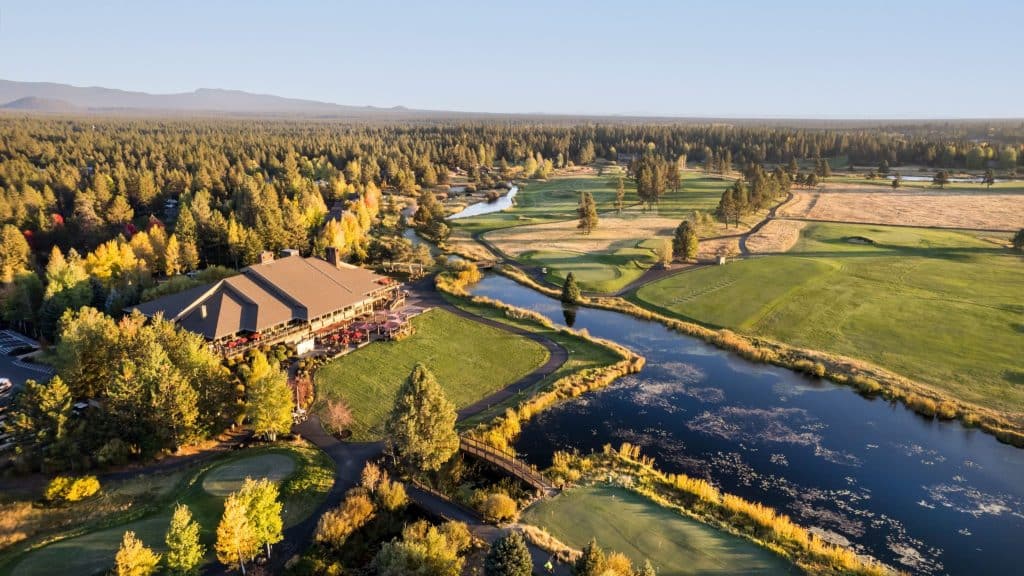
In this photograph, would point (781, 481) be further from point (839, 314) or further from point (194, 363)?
point (194, 363)

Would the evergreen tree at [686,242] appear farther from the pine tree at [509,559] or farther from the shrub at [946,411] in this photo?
the pine tree at [509,559]

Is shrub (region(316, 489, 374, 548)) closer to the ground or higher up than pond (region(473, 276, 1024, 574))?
higher up

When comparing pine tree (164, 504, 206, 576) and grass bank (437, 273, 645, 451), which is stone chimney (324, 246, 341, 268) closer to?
grass bank (437, 273, 645, 451)

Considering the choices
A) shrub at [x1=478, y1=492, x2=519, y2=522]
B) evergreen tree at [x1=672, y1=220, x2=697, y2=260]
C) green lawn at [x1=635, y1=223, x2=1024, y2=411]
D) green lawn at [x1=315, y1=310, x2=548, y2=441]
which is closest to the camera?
shrub at [x1=478, y1=492, x2=519, y2=522]

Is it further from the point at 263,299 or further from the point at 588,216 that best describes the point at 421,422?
the point at 588,216

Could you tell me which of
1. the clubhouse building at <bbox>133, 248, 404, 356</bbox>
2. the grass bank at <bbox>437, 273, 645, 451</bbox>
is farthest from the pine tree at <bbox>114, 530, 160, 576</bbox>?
the clubhouse building at <bbox>133, 248, 404, 356</bbox>

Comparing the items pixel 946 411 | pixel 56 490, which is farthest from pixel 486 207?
pixel 56 490
